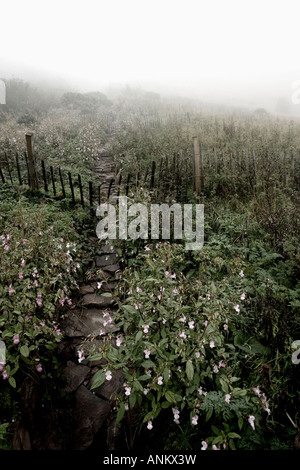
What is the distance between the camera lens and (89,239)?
226 inches

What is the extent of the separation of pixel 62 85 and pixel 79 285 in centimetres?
3179

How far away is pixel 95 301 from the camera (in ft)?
14.1

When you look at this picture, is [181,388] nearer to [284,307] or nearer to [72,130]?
[284,307]

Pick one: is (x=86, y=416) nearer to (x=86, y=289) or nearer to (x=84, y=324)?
(x=84, y=324)

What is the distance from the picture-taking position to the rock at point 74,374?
3.19 metres

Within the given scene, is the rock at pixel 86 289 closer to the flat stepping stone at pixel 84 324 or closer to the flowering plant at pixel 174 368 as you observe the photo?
the flat stepping stone at pixel 84 324

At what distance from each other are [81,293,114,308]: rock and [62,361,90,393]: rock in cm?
98

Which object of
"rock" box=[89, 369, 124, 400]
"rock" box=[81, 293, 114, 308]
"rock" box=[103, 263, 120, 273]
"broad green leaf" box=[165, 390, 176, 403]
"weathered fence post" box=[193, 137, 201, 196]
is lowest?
"rock" box=[89, 369, 124, 400]

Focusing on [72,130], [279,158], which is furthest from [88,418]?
[72,130]

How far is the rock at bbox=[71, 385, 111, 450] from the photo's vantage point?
2812mm

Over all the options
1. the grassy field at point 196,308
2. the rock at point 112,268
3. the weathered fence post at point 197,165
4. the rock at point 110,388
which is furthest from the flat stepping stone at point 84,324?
the weathered fence post at point 197,165

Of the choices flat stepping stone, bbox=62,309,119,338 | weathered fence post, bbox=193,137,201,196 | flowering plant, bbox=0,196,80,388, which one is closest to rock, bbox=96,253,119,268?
flowering plant, bbox=0,196,80,388

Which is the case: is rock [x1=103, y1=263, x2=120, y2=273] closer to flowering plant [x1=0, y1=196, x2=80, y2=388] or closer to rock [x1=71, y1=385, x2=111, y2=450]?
flowering plant [x1=0, y1=196, x2=80, y2=388]

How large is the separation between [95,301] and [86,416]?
1.63 meters
